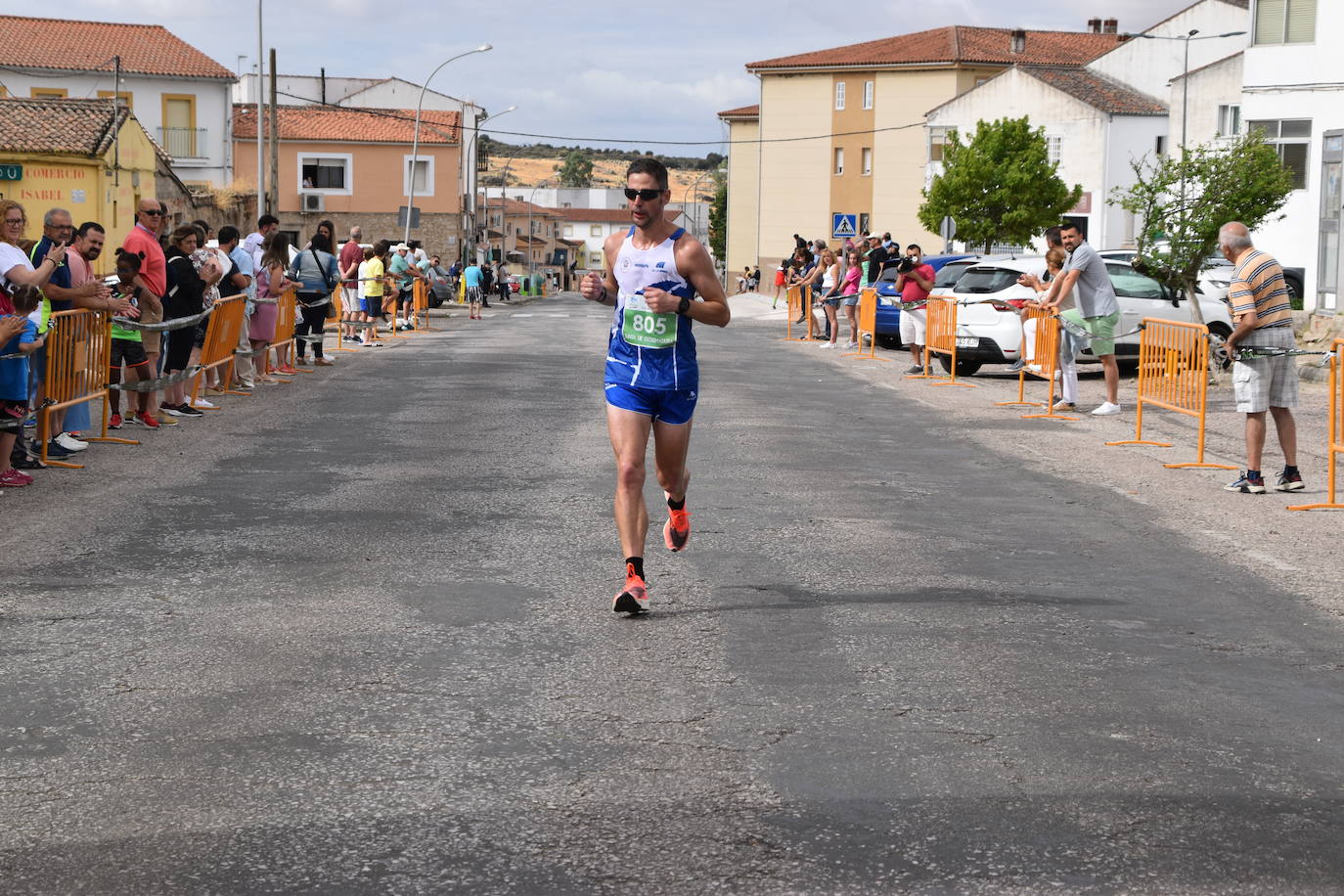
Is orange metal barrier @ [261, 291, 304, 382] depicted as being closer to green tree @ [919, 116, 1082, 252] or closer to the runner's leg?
the runner's leg

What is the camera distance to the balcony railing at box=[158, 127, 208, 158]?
67062 millimetres

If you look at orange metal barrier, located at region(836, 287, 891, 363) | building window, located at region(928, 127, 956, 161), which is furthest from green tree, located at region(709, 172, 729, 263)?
orange metal barrier, located at region(836, 287, 891, 363)

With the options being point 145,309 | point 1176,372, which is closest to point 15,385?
point 145,309

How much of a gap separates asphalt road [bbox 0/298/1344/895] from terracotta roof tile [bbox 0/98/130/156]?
1253 inches

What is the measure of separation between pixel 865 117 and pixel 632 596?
84.1 m

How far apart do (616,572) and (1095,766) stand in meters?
3.41

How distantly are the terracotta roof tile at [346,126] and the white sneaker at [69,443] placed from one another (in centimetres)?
6901

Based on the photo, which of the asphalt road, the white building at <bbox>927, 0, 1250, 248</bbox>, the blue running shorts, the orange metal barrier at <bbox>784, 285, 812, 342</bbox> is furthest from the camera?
the white building at <bbox>927, 0, 1250, 248</bbox>

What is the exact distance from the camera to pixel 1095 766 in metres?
4.97

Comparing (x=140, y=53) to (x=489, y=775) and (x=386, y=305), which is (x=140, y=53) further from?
(x=489, y=775)

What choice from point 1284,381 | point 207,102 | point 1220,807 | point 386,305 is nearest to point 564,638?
point 1220,807

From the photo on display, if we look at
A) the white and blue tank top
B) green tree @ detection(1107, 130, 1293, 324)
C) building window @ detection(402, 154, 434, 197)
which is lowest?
the white and blue tank top

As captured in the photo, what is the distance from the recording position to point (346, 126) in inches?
3223

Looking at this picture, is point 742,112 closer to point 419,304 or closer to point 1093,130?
point 1093,130
